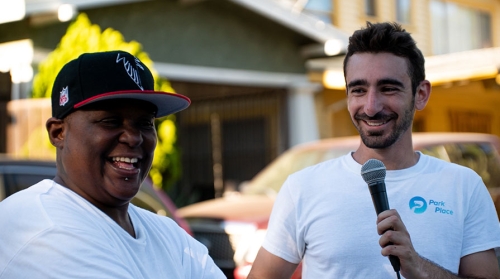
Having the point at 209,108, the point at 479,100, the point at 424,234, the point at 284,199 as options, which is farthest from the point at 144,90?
the point at 479,100

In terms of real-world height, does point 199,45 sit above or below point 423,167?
above

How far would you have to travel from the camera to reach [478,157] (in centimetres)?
918

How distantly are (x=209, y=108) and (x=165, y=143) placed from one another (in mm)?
4800

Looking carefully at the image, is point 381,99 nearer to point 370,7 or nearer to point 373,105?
point 373,105

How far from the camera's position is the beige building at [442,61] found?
13.8 metres

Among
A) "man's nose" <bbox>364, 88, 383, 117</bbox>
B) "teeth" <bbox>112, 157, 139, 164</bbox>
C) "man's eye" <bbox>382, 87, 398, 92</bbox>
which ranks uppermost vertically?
"man's eye" <bbox>382, 87, 398, 92</bbox>

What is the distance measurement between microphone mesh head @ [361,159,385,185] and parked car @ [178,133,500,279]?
3748 millimetres

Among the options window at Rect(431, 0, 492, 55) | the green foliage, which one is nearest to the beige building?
window at Rect(431, 0, 492, 55)

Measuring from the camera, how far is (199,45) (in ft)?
42.0

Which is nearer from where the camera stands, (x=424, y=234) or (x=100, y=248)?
(x=100, y=248)

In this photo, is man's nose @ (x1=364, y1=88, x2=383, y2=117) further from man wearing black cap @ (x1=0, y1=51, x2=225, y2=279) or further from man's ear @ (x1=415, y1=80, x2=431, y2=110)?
man wearing black cap @ (x1=0, y1=51, x2=225, y2=279)

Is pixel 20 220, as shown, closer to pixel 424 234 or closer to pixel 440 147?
pixel 424 234

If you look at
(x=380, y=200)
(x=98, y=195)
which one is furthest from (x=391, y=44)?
(x=98, y=195)

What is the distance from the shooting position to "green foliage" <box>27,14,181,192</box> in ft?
31.9
